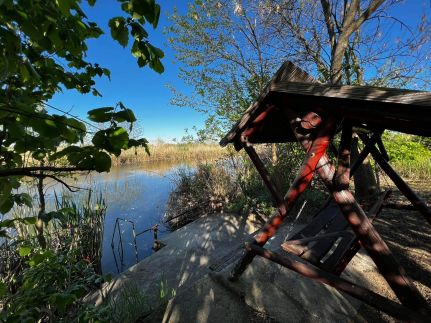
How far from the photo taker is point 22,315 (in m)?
1.33

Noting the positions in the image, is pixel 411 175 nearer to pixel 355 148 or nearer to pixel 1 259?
pixel 355 148

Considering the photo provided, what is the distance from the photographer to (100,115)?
3.10 ft

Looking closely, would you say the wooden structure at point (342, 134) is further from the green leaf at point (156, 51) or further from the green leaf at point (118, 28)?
the green leaf at point (118, 28)

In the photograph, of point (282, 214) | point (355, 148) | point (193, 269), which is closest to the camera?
point (282, 214)

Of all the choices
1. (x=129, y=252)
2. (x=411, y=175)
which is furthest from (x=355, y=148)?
(x=129, y=252)

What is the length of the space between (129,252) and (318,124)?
652 cm

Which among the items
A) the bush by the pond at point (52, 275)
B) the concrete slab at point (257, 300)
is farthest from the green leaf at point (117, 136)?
the concrete slab at point (257, 300)

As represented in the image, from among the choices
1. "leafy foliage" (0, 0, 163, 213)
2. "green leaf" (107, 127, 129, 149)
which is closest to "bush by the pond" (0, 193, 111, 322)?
"leafy foliage" (0, 0, 163, 213)

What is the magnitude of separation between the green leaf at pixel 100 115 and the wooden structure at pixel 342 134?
1345 millimetres

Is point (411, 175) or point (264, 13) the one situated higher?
point (264, 13)

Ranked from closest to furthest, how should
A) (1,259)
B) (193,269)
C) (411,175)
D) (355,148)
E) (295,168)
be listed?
(1,259)
(193,269)
(355,148)
(295,168)
(411,175)

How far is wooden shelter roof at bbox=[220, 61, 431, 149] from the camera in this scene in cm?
134

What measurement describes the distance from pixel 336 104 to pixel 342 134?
376mm

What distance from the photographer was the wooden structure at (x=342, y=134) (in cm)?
147
